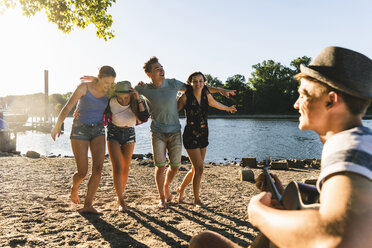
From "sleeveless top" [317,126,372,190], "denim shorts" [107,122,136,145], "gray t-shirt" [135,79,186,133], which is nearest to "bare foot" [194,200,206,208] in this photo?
"gray t-shirt" [135,79,186,133]

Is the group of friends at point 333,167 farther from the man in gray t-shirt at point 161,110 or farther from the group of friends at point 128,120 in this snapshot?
the man in gray t-shirt at point 161,110

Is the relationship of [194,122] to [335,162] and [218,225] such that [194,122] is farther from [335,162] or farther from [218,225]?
[335,162]

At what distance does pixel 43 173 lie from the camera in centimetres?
855

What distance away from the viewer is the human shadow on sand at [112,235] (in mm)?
3601

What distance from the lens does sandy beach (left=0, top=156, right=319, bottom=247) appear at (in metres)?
3.74

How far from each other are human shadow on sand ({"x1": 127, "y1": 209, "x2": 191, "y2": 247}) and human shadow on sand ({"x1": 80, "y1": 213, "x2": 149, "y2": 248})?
0.34 metres

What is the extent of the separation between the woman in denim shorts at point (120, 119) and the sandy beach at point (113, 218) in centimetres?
64

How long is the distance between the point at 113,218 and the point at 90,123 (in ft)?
4.75

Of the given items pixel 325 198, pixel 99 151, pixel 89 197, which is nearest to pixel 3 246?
pixel 89 197

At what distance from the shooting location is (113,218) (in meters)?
4.50

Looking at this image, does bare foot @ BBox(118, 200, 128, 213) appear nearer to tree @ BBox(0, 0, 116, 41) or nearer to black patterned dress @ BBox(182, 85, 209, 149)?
black patterned dress @ BBox(182, 85, 209, 149)

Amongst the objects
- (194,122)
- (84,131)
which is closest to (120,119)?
(84,131)

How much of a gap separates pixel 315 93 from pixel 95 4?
32.9 feet

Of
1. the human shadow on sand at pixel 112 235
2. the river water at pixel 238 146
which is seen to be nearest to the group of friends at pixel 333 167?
the human shadow on sand at pixel 112 235
